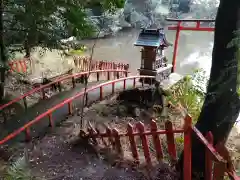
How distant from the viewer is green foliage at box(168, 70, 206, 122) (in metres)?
7.19

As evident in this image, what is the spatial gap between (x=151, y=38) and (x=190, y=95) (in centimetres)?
308

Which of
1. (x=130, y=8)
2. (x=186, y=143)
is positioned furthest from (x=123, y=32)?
(x=186, y=143)

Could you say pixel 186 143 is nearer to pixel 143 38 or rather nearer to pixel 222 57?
pixel 222 57

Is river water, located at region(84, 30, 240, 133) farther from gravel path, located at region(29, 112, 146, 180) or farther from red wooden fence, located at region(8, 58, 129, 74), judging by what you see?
gravel path, located at region(29, 112, 146, 180)

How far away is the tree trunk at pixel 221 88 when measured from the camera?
9.60 ft

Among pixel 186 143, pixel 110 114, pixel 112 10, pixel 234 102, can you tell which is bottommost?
pixel 110 114

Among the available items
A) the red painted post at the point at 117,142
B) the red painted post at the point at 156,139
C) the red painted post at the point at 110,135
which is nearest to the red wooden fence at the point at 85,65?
the red painted post at the point at 110,135

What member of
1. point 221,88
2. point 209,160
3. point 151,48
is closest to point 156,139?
point 209,160

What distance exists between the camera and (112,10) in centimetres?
587

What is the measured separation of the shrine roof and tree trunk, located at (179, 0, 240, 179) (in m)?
6.36

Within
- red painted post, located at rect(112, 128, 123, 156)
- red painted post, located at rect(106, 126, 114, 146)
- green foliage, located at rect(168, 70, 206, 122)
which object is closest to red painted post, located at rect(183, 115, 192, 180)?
red painted post, located at rect(112, 128, 123, 156)

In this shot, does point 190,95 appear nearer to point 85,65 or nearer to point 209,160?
point 209,160

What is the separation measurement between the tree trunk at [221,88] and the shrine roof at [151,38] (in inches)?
250

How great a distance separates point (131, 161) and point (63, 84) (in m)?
5.80
